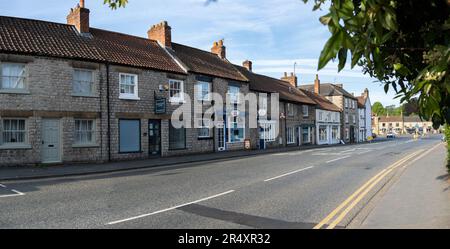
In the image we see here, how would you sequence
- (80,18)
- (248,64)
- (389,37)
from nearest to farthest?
(389,37)
(80,18)
(248,64)

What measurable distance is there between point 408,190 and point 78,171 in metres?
12.7

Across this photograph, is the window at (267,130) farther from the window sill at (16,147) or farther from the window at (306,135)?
the window sill at (16,147)

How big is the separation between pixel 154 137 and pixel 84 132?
469 cm

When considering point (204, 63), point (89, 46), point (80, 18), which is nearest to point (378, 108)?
point (204, 63)

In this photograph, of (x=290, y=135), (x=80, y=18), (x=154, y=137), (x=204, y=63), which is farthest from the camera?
(x=290, y=135)

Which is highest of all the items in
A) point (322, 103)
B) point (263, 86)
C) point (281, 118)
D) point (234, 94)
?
point (263, 86)

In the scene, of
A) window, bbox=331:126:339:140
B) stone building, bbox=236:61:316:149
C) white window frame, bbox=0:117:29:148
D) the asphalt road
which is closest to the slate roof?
white window frame, bbox=0:117:29:148

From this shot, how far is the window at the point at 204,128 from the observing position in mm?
25922

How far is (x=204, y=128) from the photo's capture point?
86.5 ft

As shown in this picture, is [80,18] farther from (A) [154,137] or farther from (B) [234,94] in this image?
(B) [234,94]

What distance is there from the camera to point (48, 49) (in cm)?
1781

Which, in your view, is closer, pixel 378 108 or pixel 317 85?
pixel 317 85

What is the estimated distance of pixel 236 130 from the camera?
98.3 feet

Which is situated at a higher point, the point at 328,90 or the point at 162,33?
the point at 162,33
